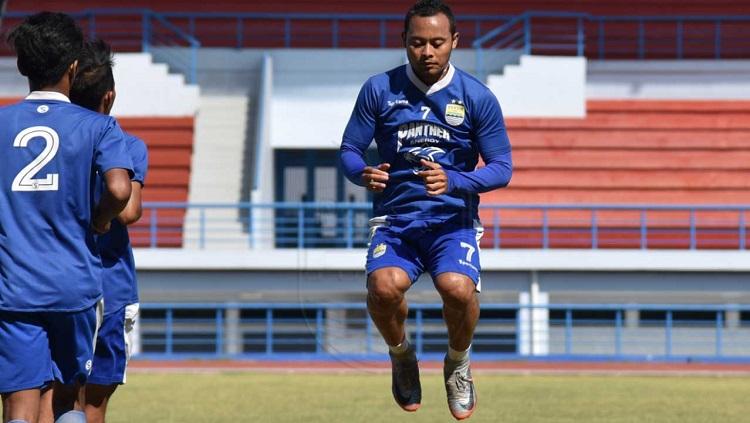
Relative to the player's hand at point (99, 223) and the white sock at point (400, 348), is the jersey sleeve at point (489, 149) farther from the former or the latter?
the player's hand at point (99, 223)

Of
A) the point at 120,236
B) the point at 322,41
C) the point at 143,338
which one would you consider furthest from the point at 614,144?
the point at 120,236

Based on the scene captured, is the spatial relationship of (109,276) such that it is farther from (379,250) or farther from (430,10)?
(430,10)

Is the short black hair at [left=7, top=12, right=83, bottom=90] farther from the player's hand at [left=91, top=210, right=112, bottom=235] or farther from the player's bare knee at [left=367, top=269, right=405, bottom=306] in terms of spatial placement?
the player's bare knee at [left=367, top=269, right=405, bottom=306]

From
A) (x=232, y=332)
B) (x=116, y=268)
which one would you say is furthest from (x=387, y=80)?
(x=232, y=332)

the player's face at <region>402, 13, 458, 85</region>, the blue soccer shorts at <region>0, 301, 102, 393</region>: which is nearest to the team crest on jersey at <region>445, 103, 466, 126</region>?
the player's face at <region>402, 13, 458, 85</region>

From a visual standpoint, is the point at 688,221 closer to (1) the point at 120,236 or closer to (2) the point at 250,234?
(2) the point at 250,234

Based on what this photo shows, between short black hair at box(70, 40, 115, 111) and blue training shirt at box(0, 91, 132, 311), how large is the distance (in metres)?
0.73

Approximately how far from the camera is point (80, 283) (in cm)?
580

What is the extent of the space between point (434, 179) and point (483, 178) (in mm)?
451

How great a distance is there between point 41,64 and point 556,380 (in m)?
10.6

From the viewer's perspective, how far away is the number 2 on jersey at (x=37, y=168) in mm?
5699

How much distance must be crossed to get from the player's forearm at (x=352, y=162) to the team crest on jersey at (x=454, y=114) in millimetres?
477

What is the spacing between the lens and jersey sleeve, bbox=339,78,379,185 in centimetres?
755

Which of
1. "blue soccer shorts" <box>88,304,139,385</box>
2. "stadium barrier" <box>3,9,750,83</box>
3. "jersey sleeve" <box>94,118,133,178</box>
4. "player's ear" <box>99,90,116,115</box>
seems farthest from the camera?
"stadium barrier" <box>3,9,750,83</box>
